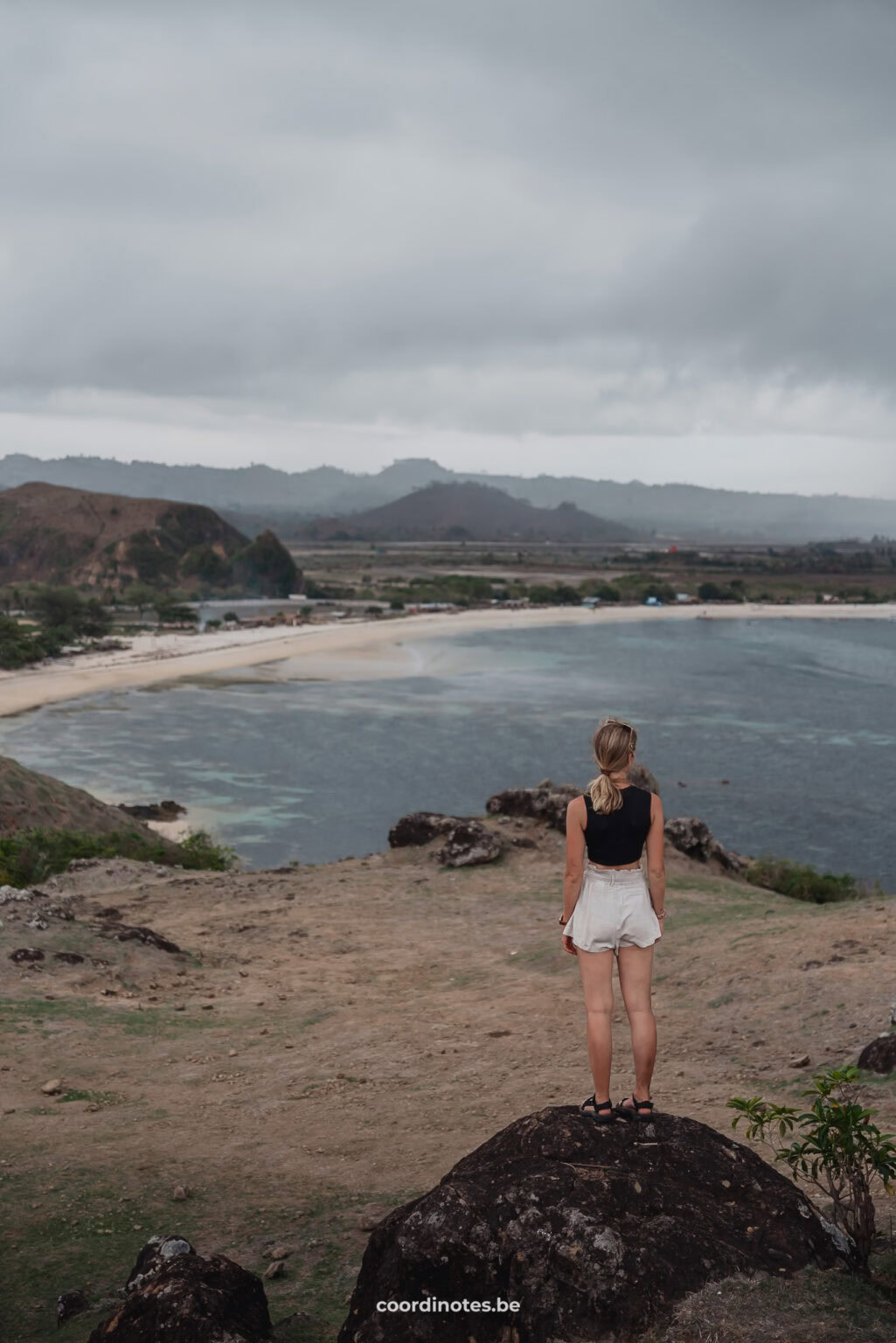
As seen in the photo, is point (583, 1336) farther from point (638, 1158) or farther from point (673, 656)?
point (673, 656)

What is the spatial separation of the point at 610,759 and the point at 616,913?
686mm

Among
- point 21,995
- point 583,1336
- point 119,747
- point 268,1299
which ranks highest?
point 583,1336

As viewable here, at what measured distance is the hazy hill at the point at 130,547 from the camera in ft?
392

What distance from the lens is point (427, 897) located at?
16.3m

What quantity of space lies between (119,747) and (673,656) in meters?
49.2

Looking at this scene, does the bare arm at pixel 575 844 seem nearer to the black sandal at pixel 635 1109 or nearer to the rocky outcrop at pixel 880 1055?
the black sandal at pixel 635 1109

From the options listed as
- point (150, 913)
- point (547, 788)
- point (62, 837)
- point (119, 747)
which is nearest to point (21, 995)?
point (150, 913)

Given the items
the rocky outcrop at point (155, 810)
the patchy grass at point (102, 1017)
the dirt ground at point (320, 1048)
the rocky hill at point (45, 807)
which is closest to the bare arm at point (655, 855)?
the dirt ground at point (320, 1048)

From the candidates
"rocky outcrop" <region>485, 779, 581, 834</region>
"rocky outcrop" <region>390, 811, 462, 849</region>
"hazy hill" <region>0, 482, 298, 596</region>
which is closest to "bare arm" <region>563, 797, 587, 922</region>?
"rocky outcrop" <region>390, 811, 462, 849</region>

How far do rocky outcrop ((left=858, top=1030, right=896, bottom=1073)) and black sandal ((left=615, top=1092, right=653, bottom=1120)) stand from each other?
3.59m

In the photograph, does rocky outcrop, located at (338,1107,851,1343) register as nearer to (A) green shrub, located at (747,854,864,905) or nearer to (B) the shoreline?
(A) green shrub, located at (747,854,864,905)

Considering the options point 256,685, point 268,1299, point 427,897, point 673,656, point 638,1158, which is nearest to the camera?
point 638,1158

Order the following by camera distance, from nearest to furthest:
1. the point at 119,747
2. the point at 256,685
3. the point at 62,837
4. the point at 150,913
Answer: the point at 150,913
the point at 62,837
the point at 119,747
the point at 256,685

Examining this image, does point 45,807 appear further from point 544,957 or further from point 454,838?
point 544,957
